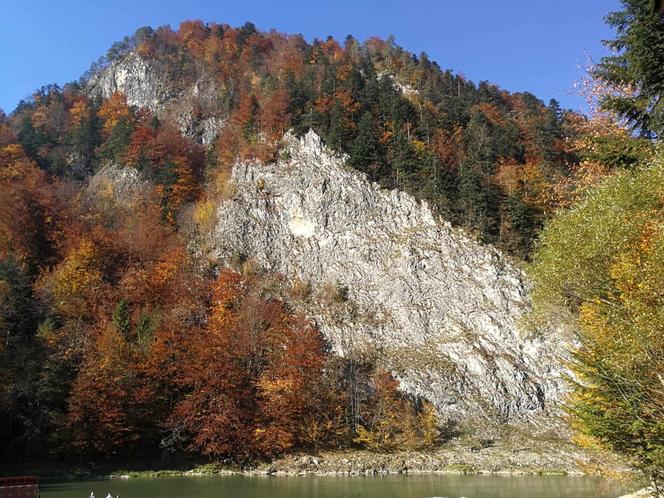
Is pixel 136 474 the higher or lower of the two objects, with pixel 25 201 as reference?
lower

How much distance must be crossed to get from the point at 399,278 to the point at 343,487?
1056 inches

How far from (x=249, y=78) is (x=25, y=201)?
139 feet

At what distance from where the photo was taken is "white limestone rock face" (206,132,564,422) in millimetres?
43312

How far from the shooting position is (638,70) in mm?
17938

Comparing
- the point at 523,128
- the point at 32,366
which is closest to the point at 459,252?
the point at 523,128

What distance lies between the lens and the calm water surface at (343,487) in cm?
2455

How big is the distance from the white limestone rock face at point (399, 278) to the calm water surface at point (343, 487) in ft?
37.5

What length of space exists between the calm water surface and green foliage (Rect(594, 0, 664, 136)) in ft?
52.1

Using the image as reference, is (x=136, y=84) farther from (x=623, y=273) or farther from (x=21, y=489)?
(x=623, y=273)

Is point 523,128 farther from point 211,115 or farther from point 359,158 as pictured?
point 211,115

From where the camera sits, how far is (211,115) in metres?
82.7

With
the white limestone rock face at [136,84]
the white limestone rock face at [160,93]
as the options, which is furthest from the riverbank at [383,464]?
the white limestone rock face at [136,84]

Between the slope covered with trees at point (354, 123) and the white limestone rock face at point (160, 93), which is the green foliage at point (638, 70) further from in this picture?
the white limestone rock face at point (160, 93)

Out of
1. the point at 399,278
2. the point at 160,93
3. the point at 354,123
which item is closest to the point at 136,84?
the point at 160,93
